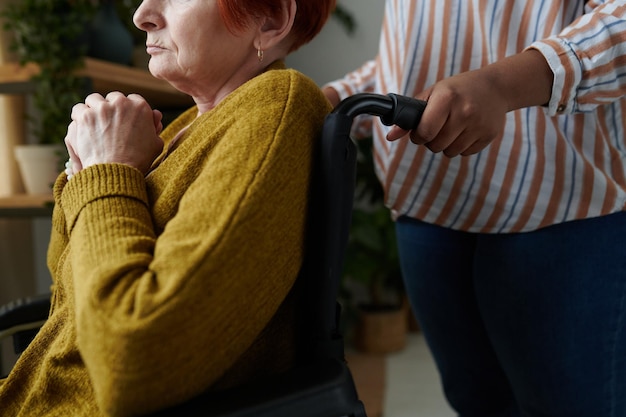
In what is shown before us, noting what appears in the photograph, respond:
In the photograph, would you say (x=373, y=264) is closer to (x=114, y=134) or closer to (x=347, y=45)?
(x=347, y=45)

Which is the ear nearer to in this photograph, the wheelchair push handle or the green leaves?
the wheelchair push handle

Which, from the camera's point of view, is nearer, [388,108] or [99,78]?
[388,108]

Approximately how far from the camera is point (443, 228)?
114 centimetres

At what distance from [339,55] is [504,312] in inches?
103

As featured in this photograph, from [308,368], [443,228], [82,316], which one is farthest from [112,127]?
[443,228]

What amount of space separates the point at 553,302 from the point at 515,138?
26 cm

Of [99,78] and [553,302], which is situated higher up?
[99,78]

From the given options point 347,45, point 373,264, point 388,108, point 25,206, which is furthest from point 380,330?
point 388,108

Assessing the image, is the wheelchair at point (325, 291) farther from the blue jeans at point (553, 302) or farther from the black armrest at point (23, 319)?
the black armrest at point (23, 319)

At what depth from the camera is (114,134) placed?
850 mm

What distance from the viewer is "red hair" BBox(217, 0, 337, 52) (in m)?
0.88

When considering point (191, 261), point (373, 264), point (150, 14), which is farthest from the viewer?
point (373, 264)

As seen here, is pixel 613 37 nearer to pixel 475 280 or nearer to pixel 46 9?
pixel 475 280

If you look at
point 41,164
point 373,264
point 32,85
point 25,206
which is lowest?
point 373,264
